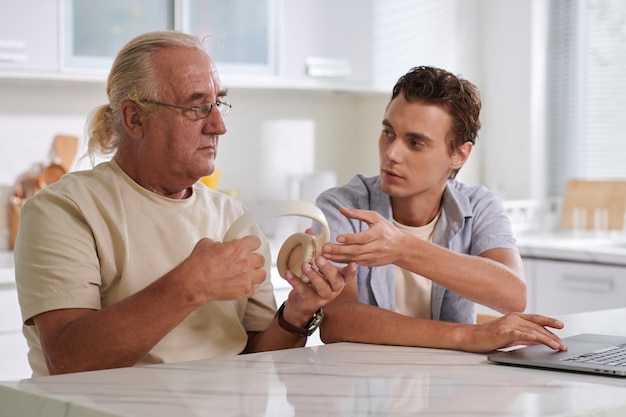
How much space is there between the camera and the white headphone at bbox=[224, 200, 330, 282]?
1.67m

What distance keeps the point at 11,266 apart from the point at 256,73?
116 cm

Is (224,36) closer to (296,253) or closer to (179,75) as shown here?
(179,75)

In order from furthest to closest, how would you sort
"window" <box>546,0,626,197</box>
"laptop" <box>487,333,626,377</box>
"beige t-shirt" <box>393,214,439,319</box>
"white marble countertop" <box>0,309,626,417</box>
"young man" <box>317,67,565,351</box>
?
1. "window" <box>546,0,626,197</box>
2. "beige t-shirt" <box>393,214,439,319</box>
3. "young man" <box>317,67,565,351</box>
4. "laptop" <box>487,333,626,377</box>
5. "white marble countertop" <box>0,309,626,417</box>

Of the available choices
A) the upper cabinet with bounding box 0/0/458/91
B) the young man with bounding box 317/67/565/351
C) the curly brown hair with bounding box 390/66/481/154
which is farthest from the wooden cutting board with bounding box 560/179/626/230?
the curly brown hair with bounding box 390/66/481/154

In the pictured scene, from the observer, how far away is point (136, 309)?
5.76 feet

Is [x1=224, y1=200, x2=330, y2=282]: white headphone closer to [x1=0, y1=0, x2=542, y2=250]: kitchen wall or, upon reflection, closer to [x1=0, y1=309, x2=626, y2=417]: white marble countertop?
[x1=0, y1=309, x2=626, y2=417]: white marble countertop

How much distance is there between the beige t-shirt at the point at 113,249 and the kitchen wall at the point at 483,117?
2124 mm

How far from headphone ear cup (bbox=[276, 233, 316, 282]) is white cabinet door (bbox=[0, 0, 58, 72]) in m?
1.73

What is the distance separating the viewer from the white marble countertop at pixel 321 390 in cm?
131

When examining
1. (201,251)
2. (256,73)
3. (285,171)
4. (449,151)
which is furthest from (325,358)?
(285,171)

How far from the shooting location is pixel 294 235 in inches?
71.6

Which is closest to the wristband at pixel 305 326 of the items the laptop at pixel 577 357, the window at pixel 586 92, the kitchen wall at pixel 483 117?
the laptop at pixel 577 357

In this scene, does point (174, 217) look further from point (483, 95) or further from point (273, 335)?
point (483, 95)

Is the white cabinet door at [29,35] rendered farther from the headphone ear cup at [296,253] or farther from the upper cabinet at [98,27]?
the headphone ear cup at [296,253]
